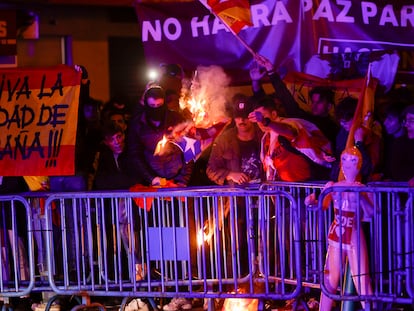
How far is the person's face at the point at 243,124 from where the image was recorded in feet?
30.9

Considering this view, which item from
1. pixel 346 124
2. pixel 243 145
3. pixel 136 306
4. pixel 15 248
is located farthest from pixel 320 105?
pixel 15 248

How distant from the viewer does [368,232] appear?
748cm

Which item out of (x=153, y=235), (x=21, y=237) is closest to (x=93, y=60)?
(x=21, y=237)

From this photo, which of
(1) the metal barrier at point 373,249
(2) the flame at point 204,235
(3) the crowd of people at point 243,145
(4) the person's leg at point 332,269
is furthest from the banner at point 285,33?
(4) the person's leg at point 332,269

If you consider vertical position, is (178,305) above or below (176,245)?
below

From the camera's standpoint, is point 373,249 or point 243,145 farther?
point 243,145

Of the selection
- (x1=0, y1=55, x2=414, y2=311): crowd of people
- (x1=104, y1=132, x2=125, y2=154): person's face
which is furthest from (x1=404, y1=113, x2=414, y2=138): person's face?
(x1=104, y1=132, x2=125, y2=154): person's face

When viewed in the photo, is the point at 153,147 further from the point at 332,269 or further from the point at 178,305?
the point at 332,269

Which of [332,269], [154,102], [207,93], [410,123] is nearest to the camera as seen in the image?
[332,269]

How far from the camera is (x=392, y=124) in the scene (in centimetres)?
894

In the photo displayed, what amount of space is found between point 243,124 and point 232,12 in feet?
4.01

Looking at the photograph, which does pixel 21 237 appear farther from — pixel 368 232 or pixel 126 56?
pixel 126 56

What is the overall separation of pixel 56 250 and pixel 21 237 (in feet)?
2.16

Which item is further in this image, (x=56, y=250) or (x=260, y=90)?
(x=260, y=90)
